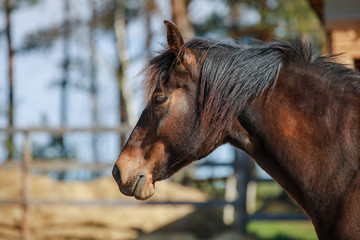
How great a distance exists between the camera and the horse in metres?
2.29

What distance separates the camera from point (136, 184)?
100 inches

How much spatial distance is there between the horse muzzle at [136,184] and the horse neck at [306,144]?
574mm

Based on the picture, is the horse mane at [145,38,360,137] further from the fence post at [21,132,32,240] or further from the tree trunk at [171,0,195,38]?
the tree trunk at [171,0,195,38]

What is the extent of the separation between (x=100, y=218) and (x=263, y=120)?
5.95m

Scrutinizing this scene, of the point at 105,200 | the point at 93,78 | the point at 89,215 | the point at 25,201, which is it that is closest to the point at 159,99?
the point at 105,200

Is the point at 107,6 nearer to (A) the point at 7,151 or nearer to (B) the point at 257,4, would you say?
(B) the point at 257,4

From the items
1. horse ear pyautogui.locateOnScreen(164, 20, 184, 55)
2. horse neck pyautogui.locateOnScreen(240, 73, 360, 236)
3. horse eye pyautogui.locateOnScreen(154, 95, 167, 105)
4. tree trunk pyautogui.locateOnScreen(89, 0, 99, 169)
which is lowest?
tree trunk pyautogui.locateOnScreen(89, 0, 99, 169)

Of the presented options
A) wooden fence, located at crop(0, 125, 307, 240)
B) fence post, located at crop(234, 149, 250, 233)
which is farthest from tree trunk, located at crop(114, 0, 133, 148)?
fence post, located at crop(234, 149, 250, 233)

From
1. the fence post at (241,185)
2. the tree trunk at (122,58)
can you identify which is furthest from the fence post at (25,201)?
the tree trunk at (122,58)

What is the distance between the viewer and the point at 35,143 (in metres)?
16.3

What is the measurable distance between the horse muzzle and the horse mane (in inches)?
16.3

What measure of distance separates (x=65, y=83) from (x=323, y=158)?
21.5 meters

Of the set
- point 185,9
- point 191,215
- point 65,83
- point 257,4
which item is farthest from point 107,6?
point 191,215

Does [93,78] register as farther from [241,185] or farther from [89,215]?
[241,185]
